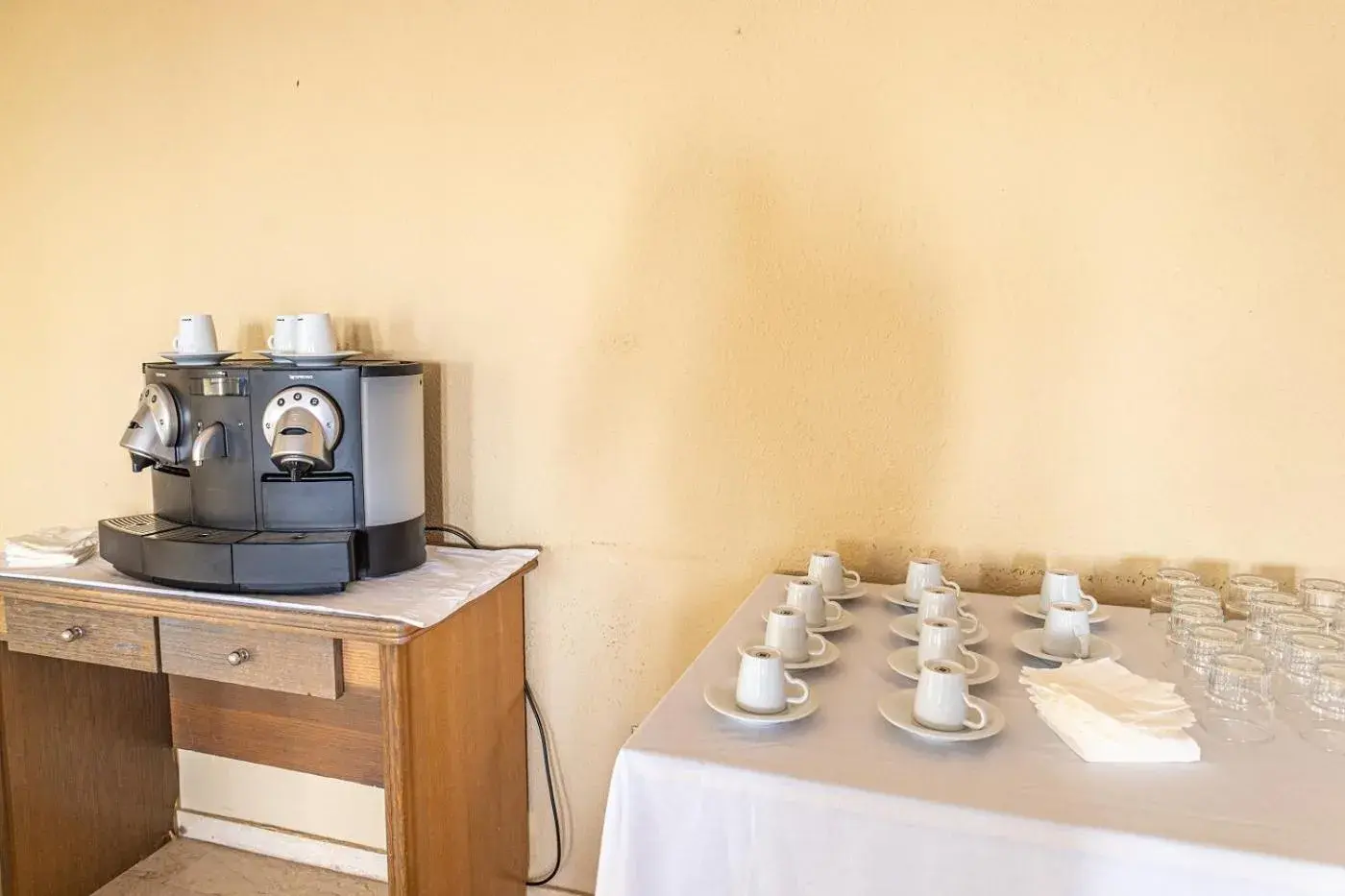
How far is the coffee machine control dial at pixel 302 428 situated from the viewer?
1386mm

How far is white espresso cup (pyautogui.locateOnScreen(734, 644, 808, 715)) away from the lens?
97 cm

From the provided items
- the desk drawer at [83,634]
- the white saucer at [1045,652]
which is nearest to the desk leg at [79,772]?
the desk drawer at [83,634]

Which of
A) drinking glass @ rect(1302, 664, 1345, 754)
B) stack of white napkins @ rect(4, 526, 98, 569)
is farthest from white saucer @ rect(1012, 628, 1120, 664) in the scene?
stack of white napkins @ rect(4, 526, 98, 569)

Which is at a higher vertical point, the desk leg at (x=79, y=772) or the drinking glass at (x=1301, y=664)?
the drinking glass at (x=1301, y=664)

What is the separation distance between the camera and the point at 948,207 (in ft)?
4.74

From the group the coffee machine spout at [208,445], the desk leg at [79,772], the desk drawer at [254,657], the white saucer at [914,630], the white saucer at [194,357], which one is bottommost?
the desk leg at [79,772]

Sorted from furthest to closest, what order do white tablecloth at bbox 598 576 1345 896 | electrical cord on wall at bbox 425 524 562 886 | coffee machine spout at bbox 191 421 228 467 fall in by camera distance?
electrical cord on wall at bbox 425 524 562 886 → coffee machine spout at bbox 191 421 228 467 → white tablecloth at bbox 598 576 1345 896

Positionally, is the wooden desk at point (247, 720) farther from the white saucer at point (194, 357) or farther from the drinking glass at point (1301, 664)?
the drinking glass at point (1301, 664)

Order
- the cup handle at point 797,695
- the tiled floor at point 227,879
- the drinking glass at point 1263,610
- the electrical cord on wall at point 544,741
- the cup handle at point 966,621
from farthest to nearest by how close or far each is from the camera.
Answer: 1. the tiled floor at point 227,879
2. the electrical cord on wall at point 544,741
3. the cup handle at point 966,621
4. the drinking glass at point 1263,610
5. the cup handle at point 797,695

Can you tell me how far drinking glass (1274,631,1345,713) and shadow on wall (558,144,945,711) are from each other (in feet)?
1.90

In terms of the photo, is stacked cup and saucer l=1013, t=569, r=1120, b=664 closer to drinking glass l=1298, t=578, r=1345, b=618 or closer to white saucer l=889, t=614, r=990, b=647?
white saucer l=889, t=614, r=990, b=647

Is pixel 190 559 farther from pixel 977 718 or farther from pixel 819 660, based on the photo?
pixel 977 718

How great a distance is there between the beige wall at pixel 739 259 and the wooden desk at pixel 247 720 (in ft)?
0.65

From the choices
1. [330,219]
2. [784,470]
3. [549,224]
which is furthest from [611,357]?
[330,219]
